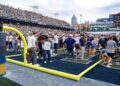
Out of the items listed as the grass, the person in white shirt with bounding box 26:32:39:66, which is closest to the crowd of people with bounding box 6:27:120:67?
the person in white shirt with bounding box 26:32:39:66

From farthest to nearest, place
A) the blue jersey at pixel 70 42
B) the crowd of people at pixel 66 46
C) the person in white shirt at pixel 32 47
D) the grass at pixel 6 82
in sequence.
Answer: the blue jersey at pixel 70 42
the crowd of people at pixel 66 46
the person in white shirt at pixel 32 47
the grass at pixel 6 82

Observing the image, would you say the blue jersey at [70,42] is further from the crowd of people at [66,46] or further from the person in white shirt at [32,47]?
the person in white shirt at [32,47]

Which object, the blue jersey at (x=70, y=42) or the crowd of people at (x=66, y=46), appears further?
the blue jersey at (x=70, y=42)

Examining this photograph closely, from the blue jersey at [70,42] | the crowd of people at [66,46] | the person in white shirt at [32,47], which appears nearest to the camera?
the person in white shirt at [32,47]

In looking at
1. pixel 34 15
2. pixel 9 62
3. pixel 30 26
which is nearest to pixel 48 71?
pixel 9 62

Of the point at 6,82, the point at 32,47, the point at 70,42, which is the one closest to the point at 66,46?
the point at 70,42

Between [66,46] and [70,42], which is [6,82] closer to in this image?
[70,42]

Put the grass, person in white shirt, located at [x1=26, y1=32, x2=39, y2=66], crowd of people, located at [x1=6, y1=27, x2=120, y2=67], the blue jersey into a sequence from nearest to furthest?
the grass, person in white shirt, located at [x1=26, y1=32, x2=39, y2=66], crowd of people, located at [x1=6, y1=27, x2=120, y2=67], the blue jersey

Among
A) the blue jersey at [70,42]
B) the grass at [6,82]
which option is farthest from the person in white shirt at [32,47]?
the blue jersey at [70,42]

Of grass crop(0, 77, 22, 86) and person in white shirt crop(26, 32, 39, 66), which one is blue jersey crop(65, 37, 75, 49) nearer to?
person in white shirt crop(26, 32, 39, 66)

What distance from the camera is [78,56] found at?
1461cm

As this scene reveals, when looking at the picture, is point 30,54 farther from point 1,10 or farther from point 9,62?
point 1,10

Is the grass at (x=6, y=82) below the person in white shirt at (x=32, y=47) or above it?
below

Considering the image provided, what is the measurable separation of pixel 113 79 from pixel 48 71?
8.89 ft
